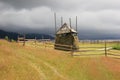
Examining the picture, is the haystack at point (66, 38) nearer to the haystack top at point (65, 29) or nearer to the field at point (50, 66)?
the haystack top at point (65, 29)

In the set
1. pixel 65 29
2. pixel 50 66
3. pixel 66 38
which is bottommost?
pixel 50 66

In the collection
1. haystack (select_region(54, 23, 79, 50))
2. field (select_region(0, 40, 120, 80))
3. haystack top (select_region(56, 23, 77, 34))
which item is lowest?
field (select_region(0, 40, 120, 80))

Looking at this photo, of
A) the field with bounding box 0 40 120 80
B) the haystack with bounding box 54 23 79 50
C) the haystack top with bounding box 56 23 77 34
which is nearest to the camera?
the field with bounding box 0 40 120 80

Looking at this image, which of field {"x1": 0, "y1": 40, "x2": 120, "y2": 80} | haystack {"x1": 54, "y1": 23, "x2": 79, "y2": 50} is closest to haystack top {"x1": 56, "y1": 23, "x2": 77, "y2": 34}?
haystack {"x1": 54, "y1": 23, "x2": 79, "y2": 50}

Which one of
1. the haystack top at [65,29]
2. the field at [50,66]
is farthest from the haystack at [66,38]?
the field at [50,66]

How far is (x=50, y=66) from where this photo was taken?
3959cm

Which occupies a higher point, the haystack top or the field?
the haystack top

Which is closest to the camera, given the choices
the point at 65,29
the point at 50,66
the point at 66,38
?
the point at 50,66

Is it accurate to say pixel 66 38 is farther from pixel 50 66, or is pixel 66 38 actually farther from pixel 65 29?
pixel 50 66

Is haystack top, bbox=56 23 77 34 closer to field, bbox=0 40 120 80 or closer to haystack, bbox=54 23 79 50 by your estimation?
haystack, bbox=54 23 79 50

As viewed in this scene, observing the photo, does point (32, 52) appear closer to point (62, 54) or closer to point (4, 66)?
point (62, 54)

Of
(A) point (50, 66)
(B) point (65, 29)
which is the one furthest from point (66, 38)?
(A) point (50, 66)

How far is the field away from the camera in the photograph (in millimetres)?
34619

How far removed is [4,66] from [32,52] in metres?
9.91
